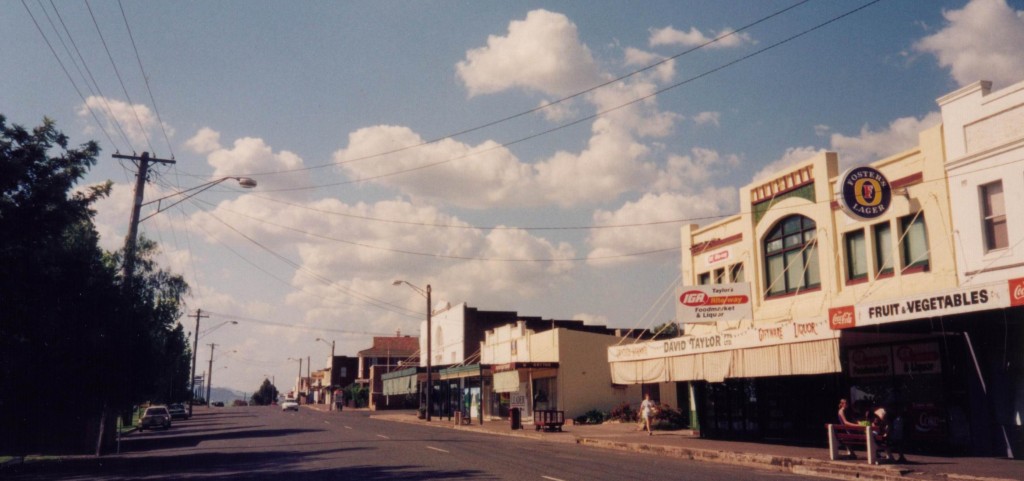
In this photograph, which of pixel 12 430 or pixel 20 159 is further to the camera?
pixel 12 430

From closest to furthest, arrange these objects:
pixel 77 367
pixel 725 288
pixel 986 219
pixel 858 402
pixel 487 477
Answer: pixel 487 477
pixel 986 219
pixel 858 402
pixel 77 367
pixel 725 288

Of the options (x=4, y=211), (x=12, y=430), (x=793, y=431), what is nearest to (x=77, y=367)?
(x=12, y=430)

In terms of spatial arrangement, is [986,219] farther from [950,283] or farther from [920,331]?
[920,331]

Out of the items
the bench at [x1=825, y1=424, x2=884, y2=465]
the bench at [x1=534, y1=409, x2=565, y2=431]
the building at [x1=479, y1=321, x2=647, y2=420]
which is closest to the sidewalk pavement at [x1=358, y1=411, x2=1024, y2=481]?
the bench at [x1=825, y1=424, x2=884, y2=465]

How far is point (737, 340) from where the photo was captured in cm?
2208

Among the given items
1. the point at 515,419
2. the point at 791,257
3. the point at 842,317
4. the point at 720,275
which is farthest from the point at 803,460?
the point at 515,419

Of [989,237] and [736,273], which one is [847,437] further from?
[736,273]

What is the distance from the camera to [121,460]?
23047 millimetres

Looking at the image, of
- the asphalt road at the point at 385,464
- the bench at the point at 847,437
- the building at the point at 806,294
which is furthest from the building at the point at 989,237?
the asphalt road at the point at 385,464

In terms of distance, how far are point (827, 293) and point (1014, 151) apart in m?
6.57

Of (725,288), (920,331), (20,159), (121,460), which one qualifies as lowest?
(121,460)

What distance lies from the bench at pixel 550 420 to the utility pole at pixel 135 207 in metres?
17.6

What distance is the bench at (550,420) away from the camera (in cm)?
3312

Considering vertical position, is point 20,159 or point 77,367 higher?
point 20,159
